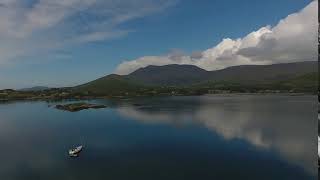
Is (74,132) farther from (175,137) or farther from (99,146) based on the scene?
(175,137)

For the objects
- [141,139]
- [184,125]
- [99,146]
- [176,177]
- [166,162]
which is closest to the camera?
[176,177]

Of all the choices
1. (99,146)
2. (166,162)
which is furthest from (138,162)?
(99,146)

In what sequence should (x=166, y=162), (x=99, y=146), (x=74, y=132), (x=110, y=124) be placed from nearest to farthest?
(x=166, y=162)
(x=99, y=146)
(x=74, y=132)
(x=110, y=124)

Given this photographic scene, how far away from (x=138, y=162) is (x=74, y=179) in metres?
13.6

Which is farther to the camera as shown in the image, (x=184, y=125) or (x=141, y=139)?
(x=184, y=125)

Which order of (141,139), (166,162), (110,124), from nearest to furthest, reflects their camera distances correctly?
1. (166,162)
2. (141,139)
3. (110,124)

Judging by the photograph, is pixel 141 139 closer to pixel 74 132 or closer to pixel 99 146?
pixel 99 146

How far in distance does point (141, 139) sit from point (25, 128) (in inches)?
2119

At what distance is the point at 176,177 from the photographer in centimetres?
5147

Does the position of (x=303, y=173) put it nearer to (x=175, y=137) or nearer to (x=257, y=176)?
(x=257, y=176)

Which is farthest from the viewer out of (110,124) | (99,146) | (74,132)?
(110,124)

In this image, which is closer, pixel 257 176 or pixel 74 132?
pixel 257 176

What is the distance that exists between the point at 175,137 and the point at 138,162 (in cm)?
2847

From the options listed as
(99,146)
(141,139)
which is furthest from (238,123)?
(99,146)
